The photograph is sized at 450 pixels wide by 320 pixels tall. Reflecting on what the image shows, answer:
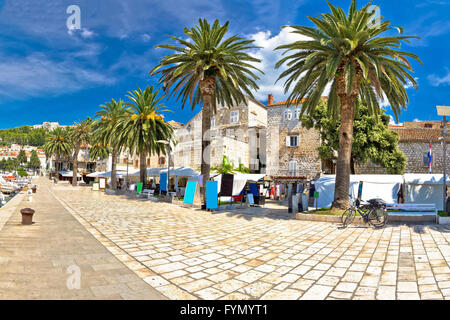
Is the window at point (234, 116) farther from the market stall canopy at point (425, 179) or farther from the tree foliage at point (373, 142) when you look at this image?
the market stall canopy at point (425, 179)

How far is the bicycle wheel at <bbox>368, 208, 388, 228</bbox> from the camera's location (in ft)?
33.6

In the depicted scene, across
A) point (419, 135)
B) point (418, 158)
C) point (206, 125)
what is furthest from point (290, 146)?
point (206, 125)

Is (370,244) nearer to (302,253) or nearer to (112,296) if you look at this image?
(302,253)

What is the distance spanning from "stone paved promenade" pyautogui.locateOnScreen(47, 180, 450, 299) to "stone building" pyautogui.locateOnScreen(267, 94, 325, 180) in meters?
23.7

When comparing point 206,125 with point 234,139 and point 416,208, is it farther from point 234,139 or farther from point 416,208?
point 234,139

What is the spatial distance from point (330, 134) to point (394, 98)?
12817 mm

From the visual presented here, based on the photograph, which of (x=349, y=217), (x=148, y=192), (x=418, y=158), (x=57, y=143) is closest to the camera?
(x=349, y=217)

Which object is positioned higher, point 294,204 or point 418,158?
point 418,158

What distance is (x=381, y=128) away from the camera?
26078 millimetres

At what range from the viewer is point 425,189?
55.3ft

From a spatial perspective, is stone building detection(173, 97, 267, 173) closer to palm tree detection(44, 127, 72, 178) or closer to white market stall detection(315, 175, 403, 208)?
white market stall detection(315, 175, 403, 208)

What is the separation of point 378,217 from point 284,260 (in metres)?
6.48

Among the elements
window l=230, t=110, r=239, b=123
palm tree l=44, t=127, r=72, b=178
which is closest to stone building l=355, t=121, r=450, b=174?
window l=230, t=110, r=239, b=123

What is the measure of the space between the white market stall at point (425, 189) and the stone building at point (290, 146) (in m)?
15.6
